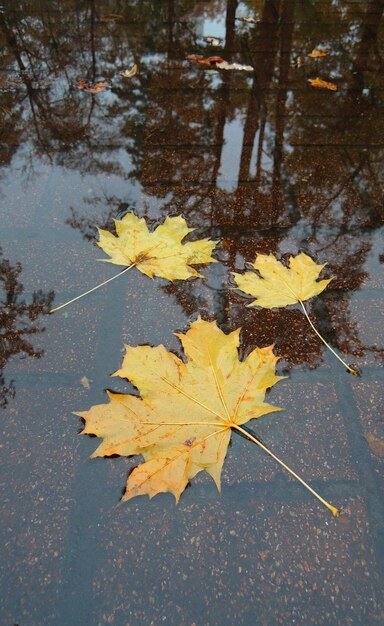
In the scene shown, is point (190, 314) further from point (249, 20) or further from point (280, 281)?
point (249, 20)

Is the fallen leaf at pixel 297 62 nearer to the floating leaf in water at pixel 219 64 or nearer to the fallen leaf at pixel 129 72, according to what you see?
the floating leaf in water at pixel 219 64

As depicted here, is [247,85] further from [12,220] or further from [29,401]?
[29,401]

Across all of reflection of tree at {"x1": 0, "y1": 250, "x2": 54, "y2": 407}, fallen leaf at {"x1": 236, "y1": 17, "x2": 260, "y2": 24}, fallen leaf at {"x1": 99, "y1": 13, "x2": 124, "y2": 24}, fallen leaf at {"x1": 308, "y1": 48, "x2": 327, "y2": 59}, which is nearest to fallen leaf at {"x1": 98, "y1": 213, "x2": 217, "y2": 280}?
reflection of tree at {"x1": 0, "y1": 250, "x2": 54, "y2": 407}

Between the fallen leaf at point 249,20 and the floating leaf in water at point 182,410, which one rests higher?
the fallen leaf at point 249,20

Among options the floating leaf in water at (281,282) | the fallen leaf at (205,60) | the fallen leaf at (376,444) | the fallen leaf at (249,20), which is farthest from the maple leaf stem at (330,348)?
the fallen leaf at (249,20)

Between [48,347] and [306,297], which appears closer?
[48,347]

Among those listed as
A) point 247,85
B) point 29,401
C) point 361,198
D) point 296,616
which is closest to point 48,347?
point 29,401

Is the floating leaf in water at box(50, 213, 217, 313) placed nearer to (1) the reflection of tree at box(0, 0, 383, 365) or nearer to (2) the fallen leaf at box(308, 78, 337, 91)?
(1) the reflection of tree at box(0, 0, 383, 365)
